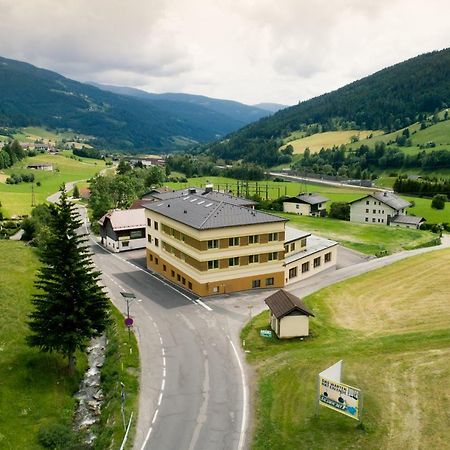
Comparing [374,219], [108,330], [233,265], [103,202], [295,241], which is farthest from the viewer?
[374,219]

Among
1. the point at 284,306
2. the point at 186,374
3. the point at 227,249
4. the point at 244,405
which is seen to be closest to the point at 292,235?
the point at 227,249

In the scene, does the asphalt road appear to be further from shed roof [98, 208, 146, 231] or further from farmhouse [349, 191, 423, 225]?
farmhouse [349, 191, 423, 225]

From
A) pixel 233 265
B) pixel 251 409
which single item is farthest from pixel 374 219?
pixel 251 409

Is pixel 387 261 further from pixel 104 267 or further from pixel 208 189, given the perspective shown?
pixel 104 267

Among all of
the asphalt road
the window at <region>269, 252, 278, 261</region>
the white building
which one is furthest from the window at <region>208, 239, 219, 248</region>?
the white building

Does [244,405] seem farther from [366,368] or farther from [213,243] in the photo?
[213,243]

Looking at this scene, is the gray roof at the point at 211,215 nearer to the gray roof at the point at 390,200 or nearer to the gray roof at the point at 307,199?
the gray roof at the point at 307,199
